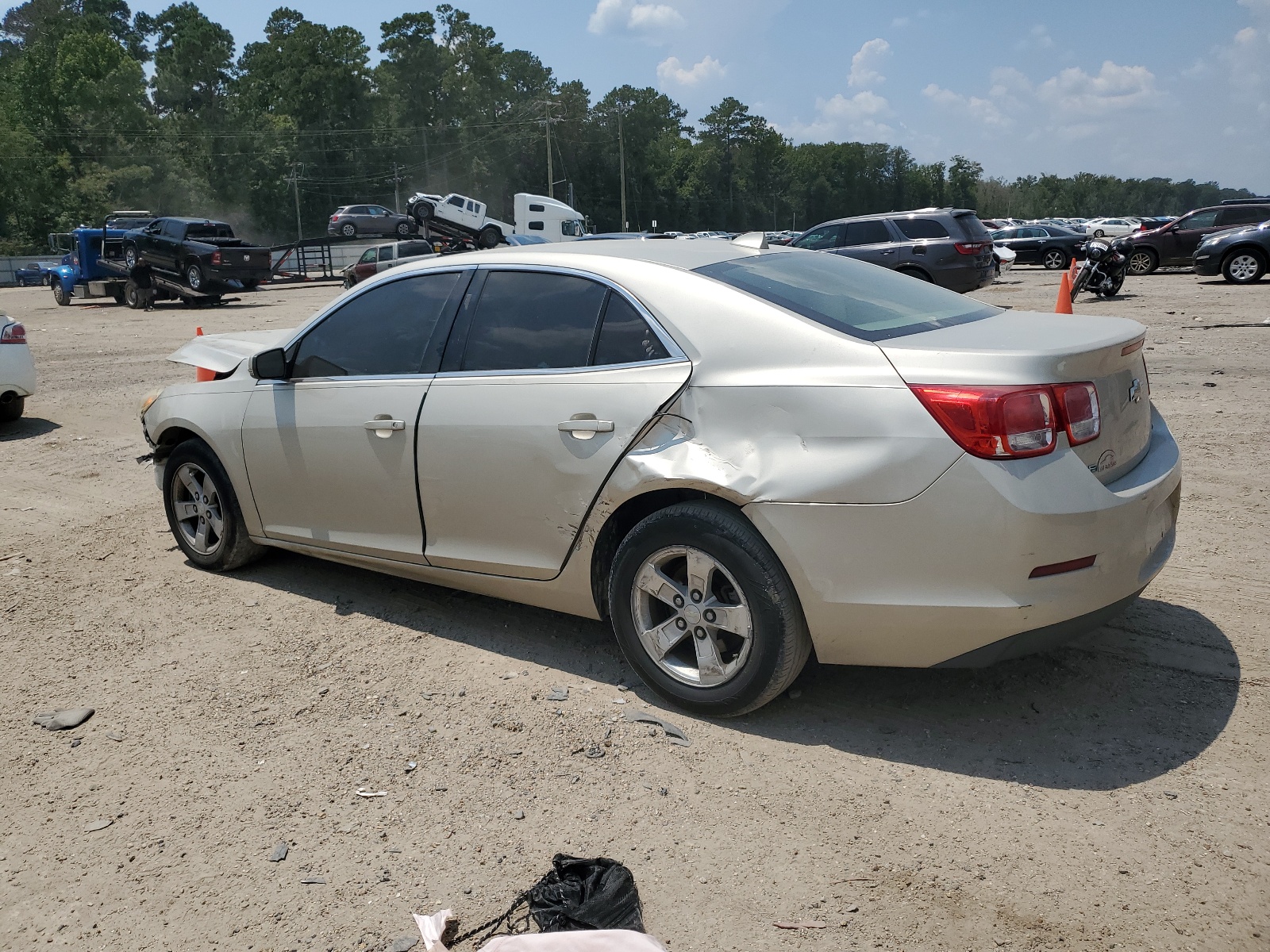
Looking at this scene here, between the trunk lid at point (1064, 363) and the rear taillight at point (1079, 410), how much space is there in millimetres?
23

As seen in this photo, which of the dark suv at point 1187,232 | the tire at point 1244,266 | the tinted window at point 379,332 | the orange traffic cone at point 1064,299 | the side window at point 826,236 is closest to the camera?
the tinted window at point 379,332

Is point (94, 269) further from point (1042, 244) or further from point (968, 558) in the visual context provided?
point (968, 558)

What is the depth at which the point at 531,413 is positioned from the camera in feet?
12.5

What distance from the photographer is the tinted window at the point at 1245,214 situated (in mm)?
23641

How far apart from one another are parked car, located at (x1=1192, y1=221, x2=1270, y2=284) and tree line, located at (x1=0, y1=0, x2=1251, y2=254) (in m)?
55.6

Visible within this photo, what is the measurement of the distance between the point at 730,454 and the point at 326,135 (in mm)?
Answer: 102277

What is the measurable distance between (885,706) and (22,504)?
622 centimetres

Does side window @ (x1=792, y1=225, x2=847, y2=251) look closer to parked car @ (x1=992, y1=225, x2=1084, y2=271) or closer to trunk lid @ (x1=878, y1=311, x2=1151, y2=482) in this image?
parked car @ (x1=992, y1=225, x2=1084, y2=271)

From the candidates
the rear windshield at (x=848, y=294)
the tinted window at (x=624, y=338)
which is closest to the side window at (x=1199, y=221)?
the rear windshield at (x=848, y=294)

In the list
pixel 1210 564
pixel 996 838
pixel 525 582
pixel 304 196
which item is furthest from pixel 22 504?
pixel 304 196

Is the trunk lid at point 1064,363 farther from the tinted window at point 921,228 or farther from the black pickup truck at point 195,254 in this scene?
the black pickup truck at point 195,254

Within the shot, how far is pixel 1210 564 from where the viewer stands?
15.9ft

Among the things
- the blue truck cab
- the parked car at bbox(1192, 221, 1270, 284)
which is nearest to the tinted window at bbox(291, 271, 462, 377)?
the parked car at bbox(1192, 221, 1270, 284)

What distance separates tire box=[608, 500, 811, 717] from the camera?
3.29 meters
